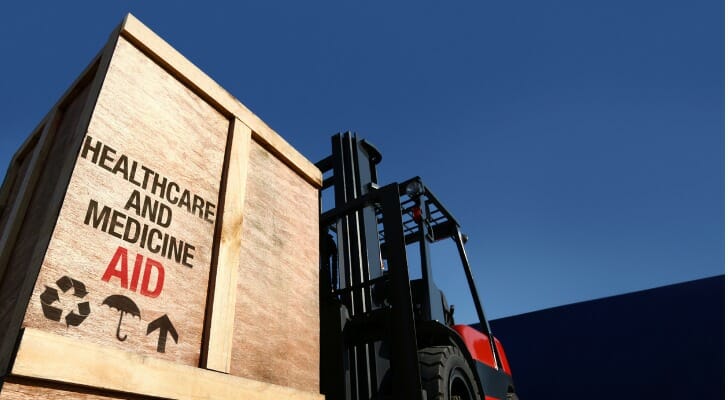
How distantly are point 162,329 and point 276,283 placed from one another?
59cm

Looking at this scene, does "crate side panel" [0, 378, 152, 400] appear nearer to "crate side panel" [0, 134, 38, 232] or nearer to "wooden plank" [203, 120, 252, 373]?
"wooden plank" [203, 120, 252, 373]

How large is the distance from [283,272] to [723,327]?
518 inches

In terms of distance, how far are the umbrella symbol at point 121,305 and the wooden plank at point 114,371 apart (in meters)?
0.09

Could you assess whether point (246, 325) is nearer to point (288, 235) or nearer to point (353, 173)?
point (288, 235)

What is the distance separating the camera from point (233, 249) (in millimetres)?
1705

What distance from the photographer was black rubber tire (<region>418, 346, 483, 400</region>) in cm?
262

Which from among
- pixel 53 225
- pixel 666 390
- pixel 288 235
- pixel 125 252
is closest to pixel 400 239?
pixel 288 235

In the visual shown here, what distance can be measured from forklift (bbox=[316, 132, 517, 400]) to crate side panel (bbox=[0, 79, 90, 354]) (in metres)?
1.66

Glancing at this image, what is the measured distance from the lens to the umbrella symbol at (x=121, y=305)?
1.26 metres

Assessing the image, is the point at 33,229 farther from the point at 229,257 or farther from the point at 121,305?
the point at 229,257

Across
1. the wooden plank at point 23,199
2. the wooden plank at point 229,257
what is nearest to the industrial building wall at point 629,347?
the wooden plank at point 229,257

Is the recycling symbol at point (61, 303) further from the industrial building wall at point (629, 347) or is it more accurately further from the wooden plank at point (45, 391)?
the industrial building wall at point (629, 347)

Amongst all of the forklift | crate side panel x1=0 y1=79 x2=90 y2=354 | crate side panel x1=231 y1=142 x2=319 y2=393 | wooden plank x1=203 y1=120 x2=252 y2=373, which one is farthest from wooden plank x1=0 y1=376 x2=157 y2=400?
the forklift

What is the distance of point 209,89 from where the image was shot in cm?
196
